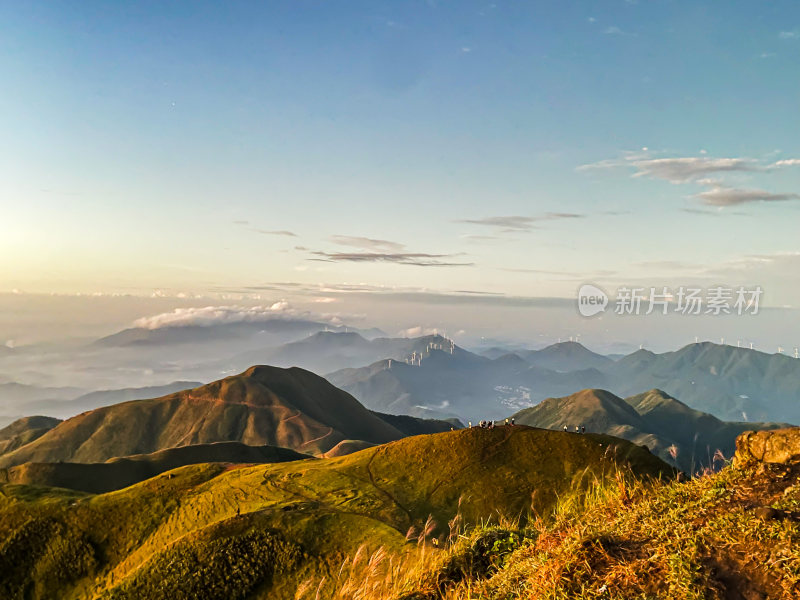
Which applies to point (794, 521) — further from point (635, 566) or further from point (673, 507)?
point (635, 566)

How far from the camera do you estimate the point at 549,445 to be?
2965 inches

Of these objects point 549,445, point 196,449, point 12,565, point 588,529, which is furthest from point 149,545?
point 196,449

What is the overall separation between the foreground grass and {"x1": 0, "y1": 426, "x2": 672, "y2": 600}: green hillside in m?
24.0

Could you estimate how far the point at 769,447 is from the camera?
9.85 m

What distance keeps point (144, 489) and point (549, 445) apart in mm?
59010

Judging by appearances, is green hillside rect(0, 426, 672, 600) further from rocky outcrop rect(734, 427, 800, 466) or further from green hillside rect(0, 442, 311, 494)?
green hillside rect(0, 442, 311, 494)

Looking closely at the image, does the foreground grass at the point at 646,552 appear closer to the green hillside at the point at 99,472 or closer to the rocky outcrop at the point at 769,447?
the rocky outcrop at the point at 769,447

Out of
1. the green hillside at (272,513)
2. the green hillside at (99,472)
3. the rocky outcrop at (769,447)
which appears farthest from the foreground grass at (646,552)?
the green hillside at (99,472)

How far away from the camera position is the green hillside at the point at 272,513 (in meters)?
35.4

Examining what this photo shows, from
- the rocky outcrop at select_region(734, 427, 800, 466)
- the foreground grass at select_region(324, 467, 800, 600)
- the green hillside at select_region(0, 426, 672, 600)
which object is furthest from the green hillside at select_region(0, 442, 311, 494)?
the rocky outcrop at select_region(734, 427, 800, 466)

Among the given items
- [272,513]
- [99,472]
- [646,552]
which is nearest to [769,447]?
[646,552]

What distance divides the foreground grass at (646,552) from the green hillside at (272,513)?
23976 mm

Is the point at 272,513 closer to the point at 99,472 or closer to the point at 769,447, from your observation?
the point at 769,447

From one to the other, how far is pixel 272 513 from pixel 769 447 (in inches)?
1619
